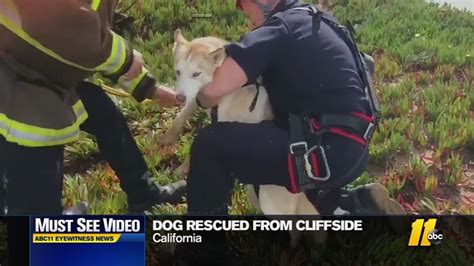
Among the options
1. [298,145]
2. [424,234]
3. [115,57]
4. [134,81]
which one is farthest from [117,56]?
[424,234]

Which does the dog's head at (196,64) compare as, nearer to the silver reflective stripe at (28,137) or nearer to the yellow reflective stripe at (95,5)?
the yellow reflective stripe at (95,5)

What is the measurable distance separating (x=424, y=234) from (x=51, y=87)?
5.26 ft

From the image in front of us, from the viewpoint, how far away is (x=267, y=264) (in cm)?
288

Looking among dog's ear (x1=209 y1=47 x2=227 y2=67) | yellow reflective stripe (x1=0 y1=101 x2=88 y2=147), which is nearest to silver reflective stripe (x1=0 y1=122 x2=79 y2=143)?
yellow reflective stripe (x1=0 y1=101 x2=88 y2=147)

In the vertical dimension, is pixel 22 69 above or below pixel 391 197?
above

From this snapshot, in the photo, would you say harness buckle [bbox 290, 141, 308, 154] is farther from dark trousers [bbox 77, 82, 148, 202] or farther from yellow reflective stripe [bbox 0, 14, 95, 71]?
yellow reflective stripe [bbox 0, 14, 95, 71]

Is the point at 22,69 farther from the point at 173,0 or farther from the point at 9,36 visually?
the point at 173,0

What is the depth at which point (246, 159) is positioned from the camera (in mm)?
2590

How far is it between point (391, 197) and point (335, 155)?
11.2 inches

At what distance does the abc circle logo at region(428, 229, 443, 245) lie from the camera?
2736 mm

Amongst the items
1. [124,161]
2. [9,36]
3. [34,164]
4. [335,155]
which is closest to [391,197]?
[335,155]

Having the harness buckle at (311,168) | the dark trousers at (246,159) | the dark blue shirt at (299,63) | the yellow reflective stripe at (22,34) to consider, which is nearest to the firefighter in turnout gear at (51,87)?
the yellow reflective stripe at (22,34)

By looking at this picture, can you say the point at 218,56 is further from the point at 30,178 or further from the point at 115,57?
the point at 30,178

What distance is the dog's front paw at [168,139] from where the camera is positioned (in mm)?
2602
